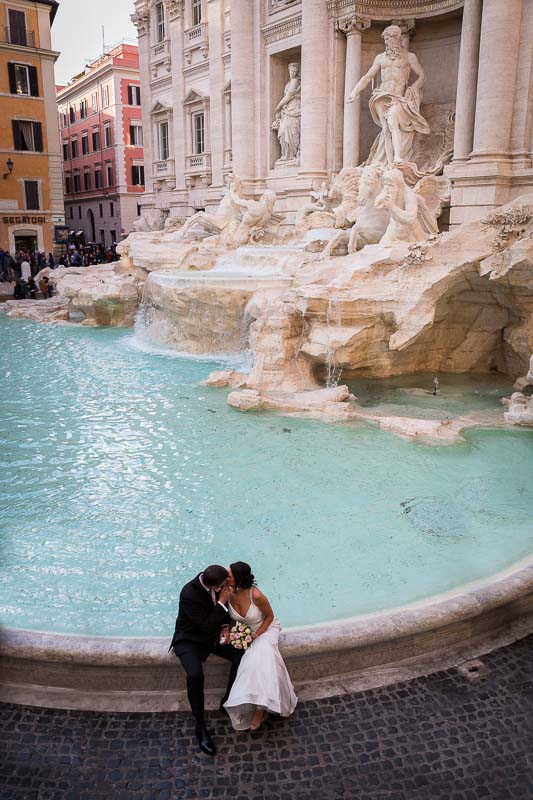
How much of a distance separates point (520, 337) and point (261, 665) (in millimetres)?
6905

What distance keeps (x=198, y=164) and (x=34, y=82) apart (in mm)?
9821

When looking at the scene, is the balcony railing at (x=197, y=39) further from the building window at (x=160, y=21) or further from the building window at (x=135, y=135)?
the building window at (x=135, y=135)

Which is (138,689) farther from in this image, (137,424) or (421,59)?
(421,59)

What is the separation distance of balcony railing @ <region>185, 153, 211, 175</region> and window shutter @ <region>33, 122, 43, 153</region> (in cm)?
824

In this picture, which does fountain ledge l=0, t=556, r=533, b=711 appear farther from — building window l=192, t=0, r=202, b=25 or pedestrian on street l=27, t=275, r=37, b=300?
building window l=192, t=0, r=202, b=25

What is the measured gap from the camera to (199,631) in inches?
125

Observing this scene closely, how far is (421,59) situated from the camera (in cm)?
1512

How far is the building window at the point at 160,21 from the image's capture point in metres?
22.9

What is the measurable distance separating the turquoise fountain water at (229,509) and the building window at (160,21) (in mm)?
19737

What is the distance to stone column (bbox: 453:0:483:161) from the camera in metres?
12.7

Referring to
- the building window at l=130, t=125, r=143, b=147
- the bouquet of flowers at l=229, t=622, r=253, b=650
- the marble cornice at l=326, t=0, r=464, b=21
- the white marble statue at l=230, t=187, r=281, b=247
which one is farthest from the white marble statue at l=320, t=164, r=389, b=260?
the building window at l=130, t=125, r=143, b=147

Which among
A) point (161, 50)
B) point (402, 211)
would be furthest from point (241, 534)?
point (161, 50)

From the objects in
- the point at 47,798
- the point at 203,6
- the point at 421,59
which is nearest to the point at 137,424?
the point at 47,798

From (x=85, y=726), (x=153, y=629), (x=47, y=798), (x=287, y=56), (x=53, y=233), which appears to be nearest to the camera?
(x=47, y=798)
